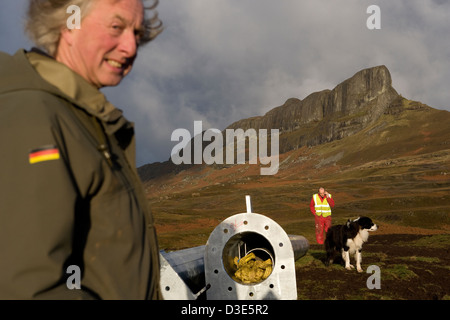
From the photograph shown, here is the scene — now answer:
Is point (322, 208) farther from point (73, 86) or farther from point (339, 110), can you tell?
point (339, 110)

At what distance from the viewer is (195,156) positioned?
162125 mm

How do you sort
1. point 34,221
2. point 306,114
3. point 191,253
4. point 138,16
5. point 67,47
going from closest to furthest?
point 34,221, point 67,47, point 138,16, point 191,253, point 306,114

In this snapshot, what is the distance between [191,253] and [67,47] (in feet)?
19.5

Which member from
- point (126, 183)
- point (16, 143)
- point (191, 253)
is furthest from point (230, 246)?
point (16, 143)

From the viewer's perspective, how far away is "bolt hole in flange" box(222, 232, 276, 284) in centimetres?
618

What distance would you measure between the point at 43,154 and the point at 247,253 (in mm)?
6393

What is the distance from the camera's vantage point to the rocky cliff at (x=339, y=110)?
11500 centimetres
